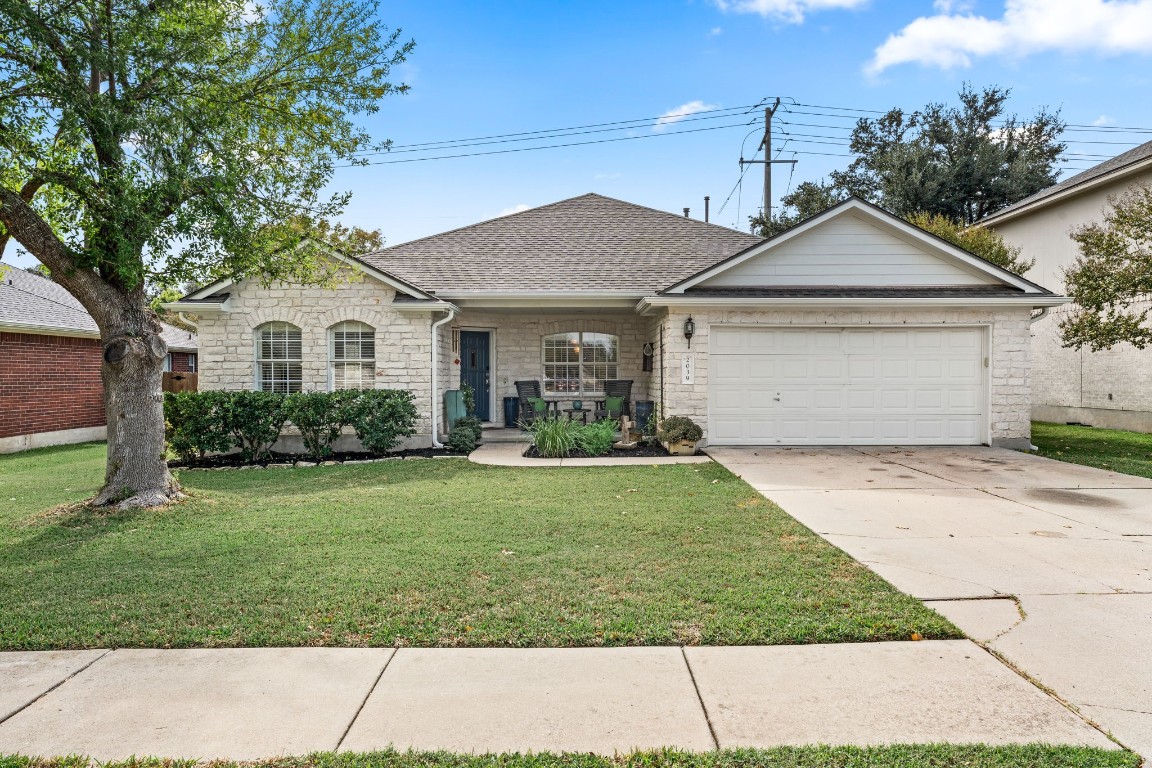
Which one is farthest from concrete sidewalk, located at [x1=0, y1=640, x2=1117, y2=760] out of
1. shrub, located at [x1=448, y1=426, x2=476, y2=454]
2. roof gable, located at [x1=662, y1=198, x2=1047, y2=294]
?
roof gable, located at [x1=662, y1=198, x2=1047, y2=294]

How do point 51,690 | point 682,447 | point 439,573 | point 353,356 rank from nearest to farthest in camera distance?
point 51,690 → point 439,573 → point 682,447 → point 353,356

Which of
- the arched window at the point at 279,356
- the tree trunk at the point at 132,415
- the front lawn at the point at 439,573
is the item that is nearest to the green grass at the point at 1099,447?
the front lawn at the point at 439,573

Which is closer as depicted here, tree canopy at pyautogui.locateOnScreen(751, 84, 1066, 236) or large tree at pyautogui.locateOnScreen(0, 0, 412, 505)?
large tree at pyautogui.locateOnScreen(0, 0, 412, 505)

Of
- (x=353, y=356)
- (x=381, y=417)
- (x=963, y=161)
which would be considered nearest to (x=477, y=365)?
(x=353, y=356)

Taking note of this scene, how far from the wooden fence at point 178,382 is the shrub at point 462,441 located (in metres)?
10.6

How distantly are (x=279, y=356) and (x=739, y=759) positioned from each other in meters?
11.6

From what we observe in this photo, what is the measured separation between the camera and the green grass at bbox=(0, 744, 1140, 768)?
248 centimetres

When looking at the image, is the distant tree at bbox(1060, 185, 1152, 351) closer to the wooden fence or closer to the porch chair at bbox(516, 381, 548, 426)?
the porch chair at bbox(516, 381, 548, 426)

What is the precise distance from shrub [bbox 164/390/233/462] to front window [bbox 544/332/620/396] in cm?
679

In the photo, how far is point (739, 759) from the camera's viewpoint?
2.53 m

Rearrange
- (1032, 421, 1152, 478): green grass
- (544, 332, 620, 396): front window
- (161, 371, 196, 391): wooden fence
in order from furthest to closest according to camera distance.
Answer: (161, 371, 196, 391): wooden fence, (544, 332, 620, 396): front window, (1032, 421, 1152, 478): green grass

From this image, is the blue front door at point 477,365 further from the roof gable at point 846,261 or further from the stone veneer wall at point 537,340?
the roof gable at point 846,261

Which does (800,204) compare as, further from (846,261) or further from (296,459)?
(296,459)

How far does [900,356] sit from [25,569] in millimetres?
12485
